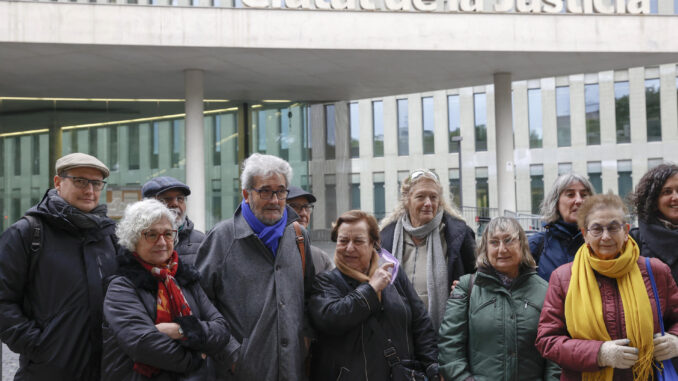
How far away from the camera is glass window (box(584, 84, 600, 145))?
1550 inches

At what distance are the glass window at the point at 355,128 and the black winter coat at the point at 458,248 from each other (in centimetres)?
3912

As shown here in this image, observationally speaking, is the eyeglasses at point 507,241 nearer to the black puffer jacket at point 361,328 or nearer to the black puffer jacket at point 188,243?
the black puffer jacket at point 361,328

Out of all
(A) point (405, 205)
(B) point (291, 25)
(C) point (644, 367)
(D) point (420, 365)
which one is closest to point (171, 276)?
(D) point (420, 365)

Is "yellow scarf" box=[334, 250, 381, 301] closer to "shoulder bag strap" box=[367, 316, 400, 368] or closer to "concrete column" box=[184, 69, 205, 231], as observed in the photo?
"shoulder bag strap" box=[367, 316, 400, 368]

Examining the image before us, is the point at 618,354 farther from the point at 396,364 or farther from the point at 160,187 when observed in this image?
the point at 160,187

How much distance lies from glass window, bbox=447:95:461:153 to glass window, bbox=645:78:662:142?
11.1 m

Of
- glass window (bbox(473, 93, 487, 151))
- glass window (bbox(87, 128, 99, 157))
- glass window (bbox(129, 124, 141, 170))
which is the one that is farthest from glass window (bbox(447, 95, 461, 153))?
glass window (bbox(87, 128, 99, 157))

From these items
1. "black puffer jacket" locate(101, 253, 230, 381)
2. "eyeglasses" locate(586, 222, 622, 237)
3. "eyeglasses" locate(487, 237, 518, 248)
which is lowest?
"black puffer jacket" locate(101, 253, 230, 381)

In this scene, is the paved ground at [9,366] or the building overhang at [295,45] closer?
the paved ground at [9,366]

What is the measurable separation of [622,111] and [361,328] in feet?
128

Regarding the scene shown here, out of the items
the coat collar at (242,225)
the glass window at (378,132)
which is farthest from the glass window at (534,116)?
the coat collar at (242,225)

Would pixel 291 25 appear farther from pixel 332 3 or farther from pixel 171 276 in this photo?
pixel 171 276

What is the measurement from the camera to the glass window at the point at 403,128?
43.7 metres

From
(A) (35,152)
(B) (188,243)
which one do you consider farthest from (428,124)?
(B) (188,243)
